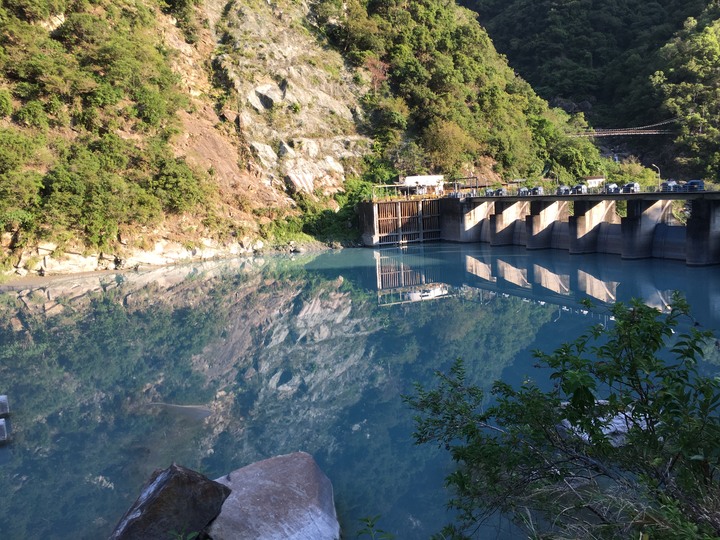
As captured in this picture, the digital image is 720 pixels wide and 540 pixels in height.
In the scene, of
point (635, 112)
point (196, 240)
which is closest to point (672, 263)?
point (196, 240)

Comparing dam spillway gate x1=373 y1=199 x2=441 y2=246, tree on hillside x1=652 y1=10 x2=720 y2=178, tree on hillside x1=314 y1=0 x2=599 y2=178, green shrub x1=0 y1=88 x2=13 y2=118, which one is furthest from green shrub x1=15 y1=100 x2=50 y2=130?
tree on hillside x1=652 y1=10 x2=720 y2=178

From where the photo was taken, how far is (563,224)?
116 feet

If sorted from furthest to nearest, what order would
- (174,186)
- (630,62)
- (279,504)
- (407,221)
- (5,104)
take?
(630,62) → (407,221) → (174,186) → (5,104) → (279,504)

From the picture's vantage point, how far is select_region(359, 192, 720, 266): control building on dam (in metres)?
26.3

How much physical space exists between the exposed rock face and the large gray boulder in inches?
15.1

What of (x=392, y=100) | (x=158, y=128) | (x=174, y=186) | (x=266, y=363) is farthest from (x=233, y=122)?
(x=266, y=363)

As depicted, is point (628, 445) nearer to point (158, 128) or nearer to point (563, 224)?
point (563, 224)

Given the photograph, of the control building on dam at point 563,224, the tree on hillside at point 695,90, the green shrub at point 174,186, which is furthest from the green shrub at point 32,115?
the tree on hillside at point 695,90

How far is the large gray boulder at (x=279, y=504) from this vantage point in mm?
6695

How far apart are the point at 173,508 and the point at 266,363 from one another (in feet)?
33.1

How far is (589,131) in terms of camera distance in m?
62.2

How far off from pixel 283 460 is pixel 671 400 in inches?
236

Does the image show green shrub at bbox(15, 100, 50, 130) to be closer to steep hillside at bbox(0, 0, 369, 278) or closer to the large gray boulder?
steep hillside at bbox(0, 0, 369, 278)

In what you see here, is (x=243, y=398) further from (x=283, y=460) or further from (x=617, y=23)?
(x=617, y=23)
